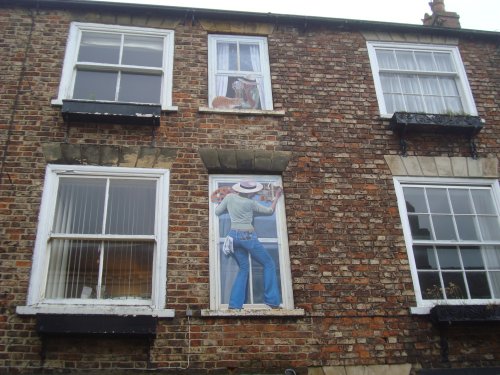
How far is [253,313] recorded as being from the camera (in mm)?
6266

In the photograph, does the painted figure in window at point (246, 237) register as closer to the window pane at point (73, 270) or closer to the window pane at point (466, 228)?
the window pane at point (73, 270)

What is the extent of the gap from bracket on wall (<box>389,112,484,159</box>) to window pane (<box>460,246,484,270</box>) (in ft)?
5.09

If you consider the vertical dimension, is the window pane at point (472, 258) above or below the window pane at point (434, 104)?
below

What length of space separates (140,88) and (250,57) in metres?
1.98

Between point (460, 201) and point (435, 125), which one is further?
point (435, 125)

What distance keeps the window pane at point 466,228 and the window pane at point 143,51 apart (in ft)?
17.6

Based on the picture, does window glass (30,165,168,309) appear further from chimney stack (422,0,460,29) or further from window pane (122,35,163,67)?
chimney stack (422,0,460,29)

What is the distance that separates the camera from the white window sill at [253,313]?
6.20m

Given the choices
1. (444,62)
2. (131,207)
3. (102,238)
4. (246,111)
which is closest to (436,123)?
(444,62)

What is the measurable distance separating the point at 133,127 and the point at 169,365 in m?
3.45

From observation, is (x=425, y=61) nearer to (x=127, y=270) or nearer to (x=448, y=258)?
(x=448, y=258)

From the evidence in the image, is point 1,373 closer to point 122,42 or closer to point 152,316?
point 152,316

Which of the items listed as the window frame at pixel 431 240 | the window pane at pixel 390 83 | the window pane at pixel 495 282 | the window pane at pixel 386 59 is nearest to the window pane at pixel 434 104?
the window pane at pixel 390 83

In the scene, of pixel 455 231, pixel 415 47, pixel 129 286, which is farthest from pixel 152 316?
pixel 415 47
